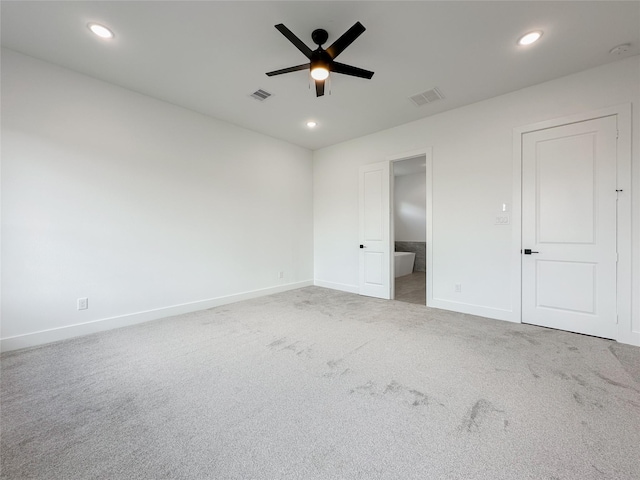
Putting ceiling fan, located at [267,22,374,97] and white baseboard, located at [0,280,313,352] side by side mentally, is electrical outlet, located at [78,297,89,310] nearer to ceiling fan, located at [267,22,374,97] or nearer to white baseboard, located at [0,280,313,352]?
white baseboard, located at [0,280,313,352]

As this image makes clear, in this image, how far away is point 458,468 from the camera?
127 centimetres

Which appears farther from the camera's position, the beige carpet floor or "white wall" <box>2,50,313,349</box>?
"white wall" <box>2,50,313,349</box>

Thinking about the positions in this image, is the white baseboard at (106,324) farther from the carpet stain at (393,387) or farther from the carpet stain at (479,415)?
the carpet stain at (479,415)

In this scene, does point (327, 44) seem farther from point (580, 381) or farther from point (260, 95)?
point (580, 381)

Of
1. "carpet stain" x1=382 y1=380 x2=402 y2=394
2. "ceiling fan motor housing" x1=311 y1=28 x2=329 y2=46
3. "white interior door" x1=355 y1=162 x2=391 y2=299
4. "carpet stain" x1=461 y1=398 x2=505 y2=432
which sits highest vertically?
"ceiling fan motor housing" x1=311 y1=28 x2=329 y2=46

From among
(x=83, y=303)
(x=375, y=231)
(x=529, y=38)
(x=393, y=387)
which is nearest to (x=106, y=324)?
(x=83, y=303)

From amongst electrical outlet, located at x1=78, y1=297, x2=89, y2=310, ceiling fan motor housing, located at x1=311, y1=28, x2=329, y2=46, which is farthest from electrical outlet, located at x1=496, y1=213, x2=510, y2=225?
electrical outlet, located at x1=78, y1=297, x2=89, y2=310

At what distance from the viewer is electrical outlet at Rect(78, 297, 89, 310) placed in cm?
291

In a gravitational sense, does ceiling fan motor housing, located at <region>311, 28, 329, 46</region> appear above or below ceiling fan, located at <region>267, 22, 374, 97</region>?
above

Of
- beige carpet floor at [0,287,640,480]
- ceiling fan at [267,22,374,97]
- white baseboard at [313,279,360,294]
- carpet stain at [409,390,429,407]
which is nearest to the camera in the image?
beige carpet floor at [0,287,640,480]

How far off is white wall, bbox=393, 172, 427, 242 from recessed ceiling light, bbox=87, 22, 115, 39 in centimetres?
733

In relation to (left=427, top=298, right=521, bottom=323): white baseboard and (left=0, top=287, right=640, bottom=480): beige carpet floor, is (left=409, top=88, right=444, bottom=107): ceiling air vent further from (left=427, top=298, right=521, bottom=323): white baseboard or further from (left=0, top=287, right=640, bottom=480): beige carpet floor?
(left=0, top=287, right=640, bottom=480): beige carpet floor

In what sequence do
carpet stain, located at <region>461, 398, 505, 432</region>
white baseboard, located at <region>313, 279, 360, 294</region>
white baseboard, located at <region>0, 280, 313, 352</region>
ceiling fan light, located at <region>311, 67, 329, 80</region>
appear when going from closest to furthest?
1. carpet stain, located at <region>461, 398, 505, 432</region>
2. ceiling fan light, located at <region>311, 67, 329, 80</region>
3. white baseboard, located at <region>0, 280, 313, 352</region>
4. white baseboard, located at <region>313, 279, 360, 294</region>

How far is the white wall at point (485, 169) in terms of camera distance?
8.89 ft
